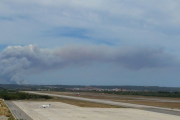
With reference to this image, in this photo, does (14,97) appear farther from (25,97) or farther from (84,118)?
(84,118)

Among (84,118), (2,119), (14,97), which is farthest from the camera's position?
(14,97)

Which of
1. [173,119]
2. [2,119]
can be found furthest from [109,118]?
[2,119]

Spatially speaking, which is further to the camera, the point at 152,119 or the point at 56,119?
the point at 152,119

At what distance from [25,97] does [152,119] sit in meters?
65.4

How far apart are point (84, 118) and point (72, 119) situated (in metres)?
2.00

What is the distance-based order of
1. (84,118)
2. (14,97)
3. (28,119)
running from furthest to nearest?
(14,97) < (84,118) < (28,119)

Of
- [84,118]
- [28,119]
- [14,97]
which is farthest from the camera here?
[14,97]

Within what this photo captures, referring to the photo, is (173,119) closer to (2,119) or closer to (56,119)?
(56,119)

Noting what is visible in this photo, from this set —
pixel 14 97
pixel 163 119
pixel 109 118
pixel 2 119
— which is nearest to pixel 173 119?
pixel 163 119

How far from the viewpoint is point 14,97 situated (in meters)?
90.8

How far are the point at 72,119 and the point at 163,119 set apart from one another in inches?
525

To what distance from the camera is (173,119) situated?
127ft

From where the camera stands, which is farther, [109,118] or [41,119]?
[109,118]

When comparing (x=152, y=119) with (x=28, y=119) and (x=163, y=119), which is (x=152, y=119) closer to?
(x=163, y=119)
